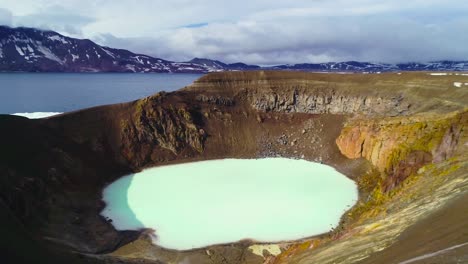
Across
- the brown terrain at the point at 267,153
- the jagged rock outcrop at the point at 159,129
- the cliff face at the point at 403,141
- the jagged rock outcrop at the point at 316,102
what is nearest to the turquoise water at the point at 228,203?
the brown terrain at the point at 267,153

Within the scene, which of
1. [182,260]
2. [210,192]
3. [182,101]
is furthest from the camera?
[182,101]

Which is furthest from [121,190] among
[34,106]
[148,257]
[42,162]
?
[34,106]

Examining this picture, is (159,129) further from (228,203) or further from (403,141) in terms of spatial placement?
(403,141)

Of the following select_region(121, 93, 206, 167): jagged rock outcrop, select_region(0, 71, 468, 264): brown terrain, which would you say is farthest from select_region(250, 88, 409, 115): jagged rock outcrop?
select_region(121, 93, 206, 167): jagged rock outcrop

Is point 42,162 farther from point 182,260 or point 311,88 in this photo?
point 311,88

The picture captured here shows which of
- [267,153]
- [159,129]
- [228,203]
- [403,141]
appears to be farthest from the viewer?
[267,153]

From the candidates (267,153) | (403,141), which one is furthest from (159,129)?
(403,141)
